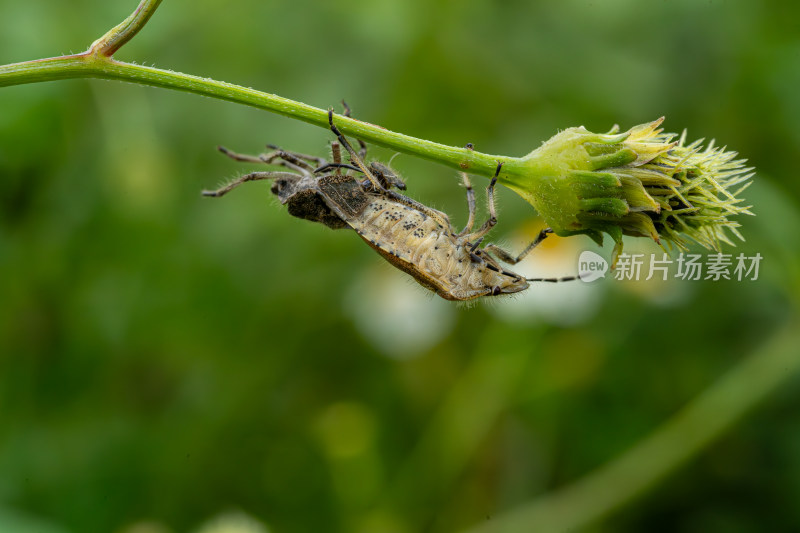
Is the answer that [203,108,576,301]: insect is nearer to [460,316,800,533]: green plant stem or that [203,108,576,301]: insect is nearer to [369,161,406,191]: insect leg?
[369,161,406,191]: insect leg

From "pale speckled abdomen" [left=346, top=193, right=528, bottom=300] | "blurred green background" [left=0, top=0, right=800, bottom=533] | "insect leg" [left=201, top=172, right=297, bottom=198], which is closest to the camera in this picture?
"insect leg" [left=201, top=172, right=297, bottom=198]

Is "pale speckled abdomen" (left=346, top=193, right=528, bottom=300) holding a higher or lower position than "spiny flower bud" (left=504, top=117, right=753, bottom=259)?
lower

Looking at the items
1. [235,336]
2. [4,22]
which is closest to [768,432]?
[235,336]

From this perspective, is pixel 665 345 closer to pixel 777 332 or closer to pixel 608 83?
pixel 777 332

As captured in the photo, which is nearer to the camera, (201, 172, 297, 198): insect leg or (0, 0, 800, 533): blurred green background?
(201, 172, 297, 198): insect leg

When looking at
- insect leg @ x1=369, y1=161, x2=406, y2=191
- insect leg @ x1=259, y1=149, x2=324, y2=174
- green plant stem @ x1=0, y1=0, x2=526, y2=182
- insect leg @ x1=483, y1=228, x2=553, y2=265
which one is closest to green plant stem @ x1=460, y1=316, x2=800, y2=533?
insect leg @ x1=483, y1=228, x2=553, y2=265

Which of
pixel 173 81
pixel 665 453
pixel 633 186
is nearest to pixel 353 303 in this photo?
pixel 665 453
